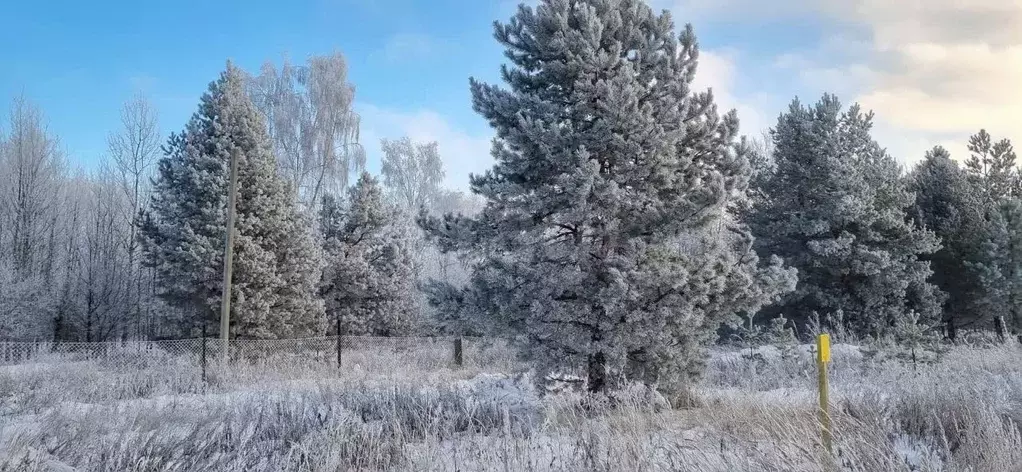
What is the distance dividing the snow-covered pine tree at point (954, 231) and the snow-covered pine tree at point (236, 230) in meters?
21.3

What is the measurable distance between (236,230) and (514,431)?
13.6m

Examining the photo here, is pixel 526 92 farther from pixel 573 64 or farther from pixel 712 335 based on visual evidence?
pixel 712 335

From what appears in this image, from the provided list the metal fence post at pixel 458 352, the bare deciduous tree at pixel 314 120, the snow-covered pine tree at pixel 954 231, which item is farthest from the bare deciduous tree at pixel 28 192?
the snow-covered pine tree at pixel 954 231

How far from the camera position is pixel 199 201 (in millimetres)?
17797

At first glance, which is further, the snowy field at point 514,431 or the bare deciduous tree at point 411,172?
the bare deciduous tree at point 411,172

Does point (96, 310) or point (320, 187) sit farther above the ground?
point (320, 187)

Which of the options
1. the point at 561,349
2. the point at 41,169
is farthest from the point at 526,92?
the point at 41,169

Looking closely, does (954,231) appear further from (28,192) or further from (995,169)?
(28,192)

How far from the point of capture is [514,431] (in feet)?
20.5

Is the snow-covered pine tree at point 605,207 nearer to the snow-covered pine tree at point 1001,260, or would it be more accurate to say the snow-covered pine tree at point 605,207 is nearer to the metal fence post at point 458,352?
the metal fence post at point 458,352

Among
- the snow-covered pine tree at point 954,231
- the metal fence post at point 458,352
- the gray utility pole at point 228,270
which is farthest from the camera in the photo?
the snow-covered pine tree at point 954,231

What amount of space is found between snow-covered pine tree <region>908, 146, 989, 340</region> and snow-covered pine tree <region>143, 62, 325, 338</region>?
2127 cm

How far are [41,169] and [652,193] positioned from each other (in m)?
31.0

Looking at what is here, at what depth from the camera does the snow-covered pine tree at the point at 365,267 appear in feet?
72.0
